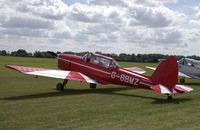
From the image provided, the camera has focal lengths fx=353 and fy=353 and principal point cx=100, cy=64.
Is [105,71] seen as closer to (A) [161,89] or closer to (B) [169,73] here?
(B) [169,73]

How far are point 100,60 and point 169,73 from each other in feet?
14.5

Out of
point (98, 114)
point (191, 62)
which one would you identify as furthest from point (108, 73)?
point (191, 62)

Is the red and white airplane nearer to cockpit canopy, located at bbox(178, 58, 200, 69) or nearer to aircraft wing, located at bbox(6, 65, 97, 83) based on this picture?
aircraft wing, located at bbox(6, 65, 97, 83)

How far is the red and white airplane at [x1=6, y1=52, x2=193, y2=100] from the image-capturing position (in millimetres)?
12234

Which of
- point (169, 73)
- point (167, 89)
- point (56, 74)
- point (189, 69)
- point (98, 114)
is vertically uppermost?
point (169, 73)

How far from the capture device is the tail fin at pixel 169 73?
12156mm

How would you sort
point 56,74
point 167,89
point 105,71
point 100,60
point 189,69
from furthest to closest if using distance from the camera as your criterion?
1. point 189,69
2. point 100,60
3. point 105,71
4. point 56,74
5. point 167,89

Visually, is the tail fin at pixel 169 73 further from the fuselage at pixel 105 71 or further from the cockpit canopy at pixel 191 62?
the cockpit canopy at pixel 191 62

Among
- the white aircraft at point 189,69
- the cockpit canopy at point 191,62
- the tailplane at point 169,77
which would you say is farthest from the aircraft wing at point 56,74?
the cockpit canopy at point 191,62

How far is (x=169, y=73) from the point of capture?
12289 millimetres

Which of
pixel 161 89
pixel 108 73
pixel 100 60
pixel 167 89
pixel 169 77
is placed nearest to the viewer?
pixel 161 89

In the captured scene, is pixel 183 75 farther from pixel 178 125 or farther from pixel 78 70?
pixel 178 125

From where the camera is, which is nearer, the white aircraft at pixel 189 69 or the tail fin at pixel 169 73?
the tail fin at pixel 169 73

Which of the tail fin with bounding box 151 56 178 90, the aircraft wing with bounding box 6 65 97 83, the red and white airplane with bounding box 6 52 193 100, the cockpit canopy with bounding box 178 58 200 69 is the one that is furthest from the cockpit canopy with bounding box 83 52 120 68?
the cockpit canopy with bounding box 178 58 200 69
